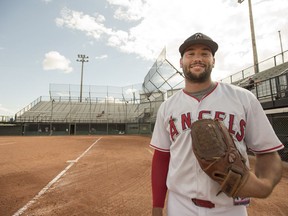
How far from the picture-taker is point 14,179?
5867 mm

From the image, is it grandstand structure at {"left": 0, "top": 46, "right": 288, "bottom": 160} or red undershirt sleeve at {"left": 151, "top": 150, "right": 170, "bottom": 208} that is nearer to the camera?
red undershirt sleeve at {"left": 151, "top": 150, "right": 170, "bottom": 208}

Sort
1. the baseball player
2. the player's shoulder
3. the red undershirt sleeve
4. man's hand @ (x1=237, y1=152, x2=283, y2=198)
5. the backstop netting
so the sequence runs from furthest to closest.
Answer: the backstop netting
the red undershirt sleeve
the player's shoulder
the baseball player
man's hand @ (x1=237, y1=152, x2=283, y2=198)

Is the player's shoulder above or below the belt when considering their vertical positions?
above

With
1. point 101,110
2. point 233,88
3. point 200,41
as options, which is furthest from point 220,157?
point 101,110

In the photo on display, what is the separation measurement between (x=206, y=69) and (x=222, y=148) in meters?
0.69

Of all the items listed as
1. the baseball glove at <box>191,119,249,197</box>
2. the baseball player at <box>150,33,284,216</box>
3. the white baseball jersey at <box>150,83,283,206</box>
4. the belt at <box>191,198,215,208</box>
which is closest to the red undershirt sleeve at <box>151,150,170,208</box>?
the baseball player at <box>150,33,284,216</box>

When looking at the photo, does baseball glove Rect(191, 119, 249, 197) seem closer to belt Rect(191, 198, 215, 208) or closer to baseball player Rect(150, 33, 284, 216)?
baseball player Rect(150, 33, 284, 216)

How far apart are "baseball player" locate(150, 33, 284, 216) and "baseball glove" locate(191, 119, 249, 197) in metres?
0.06

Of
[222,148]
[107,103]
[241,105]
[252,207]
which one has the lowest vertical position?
[252,207]

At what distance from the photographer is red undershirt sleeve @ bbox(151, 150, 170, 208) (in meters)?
1.83

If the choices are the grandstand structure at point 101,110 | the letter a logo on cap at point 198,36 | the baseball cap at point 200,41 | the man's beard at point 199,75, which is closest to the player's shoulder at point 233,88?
the man's beard at point 199,75

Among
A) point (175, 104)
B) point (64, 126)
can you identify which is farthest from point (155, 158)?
point (64, 126)

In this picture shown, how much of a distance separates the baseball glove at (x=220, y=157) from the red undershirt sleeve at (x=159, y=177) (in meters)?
0.63

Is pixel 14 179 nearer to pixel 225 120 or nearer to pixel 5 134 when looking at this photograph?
pixel 225 120
